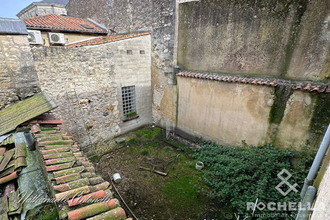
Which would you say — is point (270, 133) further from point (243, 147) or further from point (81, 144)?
point (81, 144)

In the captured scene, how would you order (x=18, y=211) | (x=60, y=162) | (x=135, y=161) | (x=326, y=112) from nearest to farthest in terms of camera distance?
(x=18, y=211) → (x=60, y=162) → (x=326, y=112) → (x=135, y=161)

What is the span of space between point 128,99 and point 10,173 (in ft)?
21.0

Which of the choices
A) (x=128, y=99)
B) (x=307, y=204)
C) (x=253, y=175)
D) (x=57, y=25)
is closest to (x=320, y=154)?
(x=307, y=204)

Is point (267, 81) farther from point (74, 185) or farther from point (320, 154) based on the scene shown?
point (74, 185)

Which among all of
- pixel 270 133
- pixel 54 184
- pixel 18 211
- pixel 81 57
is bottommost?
pixel 270 133

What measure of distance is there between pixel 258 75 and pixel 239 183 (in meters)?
3.78

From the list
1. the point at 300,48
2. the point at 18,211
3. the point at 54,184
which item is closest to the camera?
the point at 18,211

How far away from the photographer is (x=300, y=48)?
16.2 ft

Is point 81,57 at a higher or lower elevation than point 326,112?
higher

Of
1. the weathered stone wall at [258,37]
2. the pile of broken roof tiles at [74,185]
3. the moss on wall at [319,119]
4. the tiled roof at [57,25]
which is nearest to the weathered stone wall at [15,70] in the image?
the pile of broken roof tiles at [74,185]

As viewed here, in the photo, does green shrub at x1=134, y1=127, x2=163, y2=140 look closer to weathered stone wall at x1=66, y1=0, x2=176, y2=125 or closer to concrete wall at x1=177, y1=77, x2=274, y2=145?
weathered stone wall at x1=66, y1=0, x2=176, y2=125

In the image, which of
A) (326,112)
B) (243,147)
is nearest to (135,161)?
(243,147)

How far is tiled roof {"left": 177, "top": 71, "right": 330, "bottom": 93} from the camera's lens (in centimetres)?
462

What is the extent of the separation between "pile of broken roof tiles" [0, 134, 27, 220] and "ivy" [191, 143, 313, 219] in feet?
15.7
